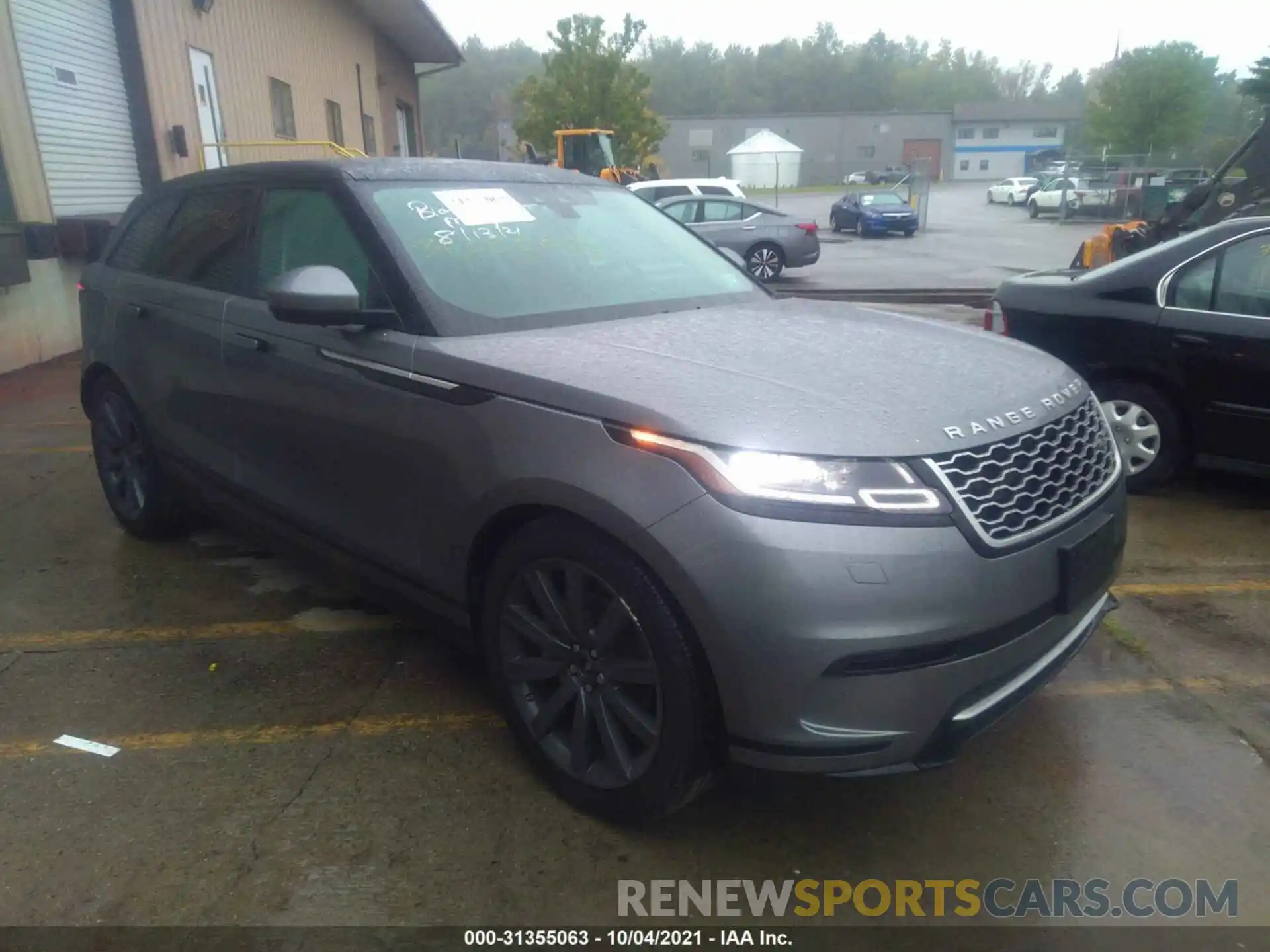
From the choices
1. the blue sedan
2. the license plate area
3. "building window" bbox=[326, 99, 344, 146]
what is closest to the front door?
"building window" bbox=[326, 99, 344, 146]

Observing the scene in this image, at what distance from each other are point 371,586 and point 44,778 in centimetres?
108

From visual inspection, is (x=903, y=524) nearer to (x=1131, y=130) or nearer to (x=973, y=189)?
(x=1131, y=130)

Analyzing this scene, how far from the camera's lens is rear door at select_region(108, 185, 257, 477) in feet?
12.3

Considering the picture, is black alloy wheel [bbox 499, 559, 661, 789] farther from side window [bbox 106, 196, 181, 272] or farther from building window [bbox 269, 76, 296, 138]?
building window [bbox 269, 76, 296, 138]

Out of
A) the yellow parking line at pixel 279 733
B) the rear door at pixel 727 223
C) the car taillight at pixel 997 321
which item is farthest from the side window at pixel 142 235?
the rear door at pixel 727 223

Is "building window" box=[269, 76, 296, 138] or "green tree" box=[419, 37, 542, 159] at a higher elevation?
"green tree" box=[419, 37, 542, 159]

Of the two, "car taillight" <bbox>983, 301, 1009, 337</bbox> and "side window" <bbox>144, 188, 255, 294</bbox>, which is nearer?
"side window" <bbox>144, 188, 255, 294</bbox>

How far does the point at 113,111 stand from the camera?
35.8ft

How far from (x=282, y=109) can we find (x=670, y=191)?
7707 millimetres

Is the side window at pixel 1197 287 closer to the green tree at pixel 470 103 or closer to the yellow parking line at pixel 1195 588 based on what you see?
the yellow parking line at pixel 1195 588

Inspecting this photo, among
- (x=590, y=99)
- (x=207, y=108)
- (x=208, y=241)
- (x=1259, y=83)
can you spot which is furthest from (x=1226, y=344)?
(x=1259, y=83)

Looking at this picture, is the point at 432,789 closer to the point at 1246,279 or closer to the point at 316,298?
the point at 316,298

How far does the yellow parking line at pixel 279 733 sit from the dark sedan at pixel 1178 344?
A: 3.81 m

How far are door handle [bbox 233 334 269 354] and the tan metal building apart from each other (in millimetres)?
6321
